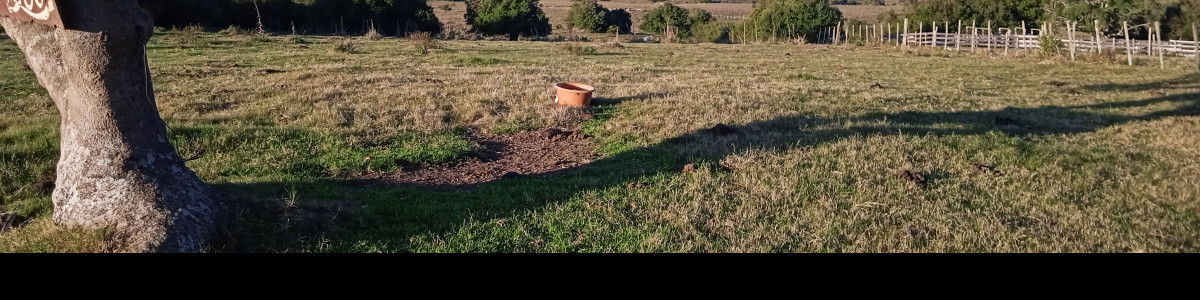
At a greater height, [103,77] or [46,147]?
[103,77]

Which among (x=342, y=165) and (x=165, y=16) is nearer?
(x=342, y=165)

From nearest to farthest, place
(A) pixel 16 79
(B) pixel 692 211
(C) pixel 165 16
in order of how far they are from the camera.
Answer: (B) pixel 692 211 → (A) pixel 16 79 → (C) pixel 165 16

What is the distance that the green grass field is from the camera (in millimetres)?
4734

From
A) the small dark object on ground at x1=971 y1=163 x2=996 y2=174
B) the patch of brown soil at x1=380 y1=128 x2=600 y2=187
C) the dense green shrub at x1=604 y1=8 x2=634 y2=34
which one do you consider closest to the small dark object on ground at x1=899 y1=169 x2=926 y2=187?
the small dark object on ground at x1=971 y1=163 x2=996 y2=174

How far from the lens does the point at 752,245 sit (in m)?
4.60

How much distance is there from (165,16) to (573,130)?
3020cm

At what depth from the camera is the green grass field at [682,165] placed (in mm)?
4734

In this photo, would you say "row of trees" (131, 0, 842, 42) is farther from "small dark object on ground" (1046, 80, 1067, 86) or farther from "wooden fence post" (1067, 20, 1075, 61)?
"small dark object on ground" (1046, 80, 1067, 86)

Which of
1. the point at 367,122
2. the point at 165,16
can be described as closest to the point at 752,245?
the point at 367,122

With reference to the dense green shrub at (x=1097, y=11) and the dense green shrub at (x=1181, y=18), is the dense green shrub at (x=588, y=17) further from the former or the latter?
the dense green shrub at (x=1181, y=18)

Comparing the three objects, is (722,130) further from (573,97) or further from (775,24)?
(775,24)

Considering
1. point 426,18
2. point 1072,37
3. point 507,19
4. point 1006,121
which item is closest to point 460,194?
point 1006,121

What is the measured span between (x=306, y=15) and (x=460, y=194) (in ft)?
122
